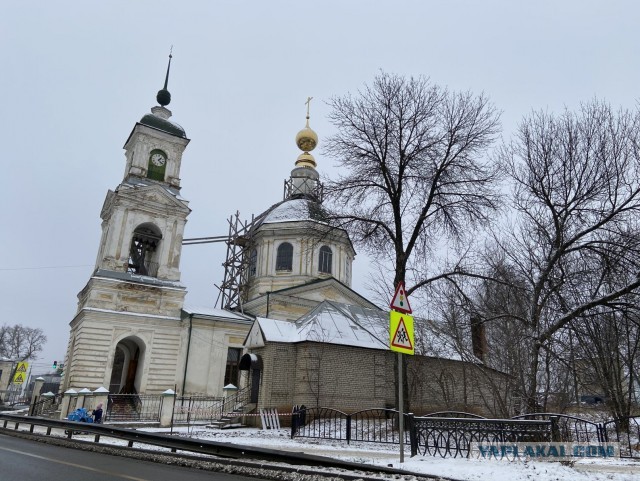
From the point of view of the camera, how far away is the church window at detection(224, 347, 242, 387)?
28.9 metres

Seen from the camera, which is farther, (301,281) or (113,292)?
(301,281)

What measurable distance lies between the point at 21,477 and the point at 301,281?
25826 mm

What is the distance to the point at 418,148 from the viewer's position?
16766 mm

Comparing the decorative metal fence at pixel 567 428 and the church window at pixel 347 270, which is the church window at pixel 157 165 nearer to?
the church window at pixel 347 270

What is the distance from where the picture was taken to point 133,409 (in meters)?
24.1

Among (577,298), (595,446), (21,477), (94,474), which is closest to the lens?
(21,477)

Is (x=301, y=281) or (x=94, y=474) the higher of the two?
(x=301, y=281)

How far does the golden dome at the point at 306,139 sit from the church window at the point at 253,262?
11200 millimetres

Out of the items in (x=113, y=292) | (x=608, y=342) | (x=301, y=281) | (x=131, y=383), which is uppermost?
(x=301, y=281)

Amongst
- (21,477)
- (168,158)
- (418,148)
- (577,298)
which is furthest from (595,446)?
(168,158)

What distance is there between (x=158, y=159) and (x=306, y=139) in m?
14.4

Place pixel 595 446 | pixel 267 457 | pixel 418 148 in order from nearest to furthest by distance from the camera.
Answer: pixel 267 457 → pixel 595 446 → pixel 418 148

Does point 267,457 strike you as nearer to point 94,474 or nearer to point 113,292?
point 94,474

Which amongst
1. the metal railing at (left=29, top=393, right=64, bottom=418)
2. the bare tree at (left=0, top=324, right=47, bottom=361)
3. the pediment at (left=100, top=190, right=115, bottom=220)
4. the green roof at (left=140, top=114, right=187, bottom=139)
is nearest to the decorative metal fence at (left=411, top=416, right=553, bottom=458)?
the metal railing at (left=29, top=393, right=64, bottom=418)
